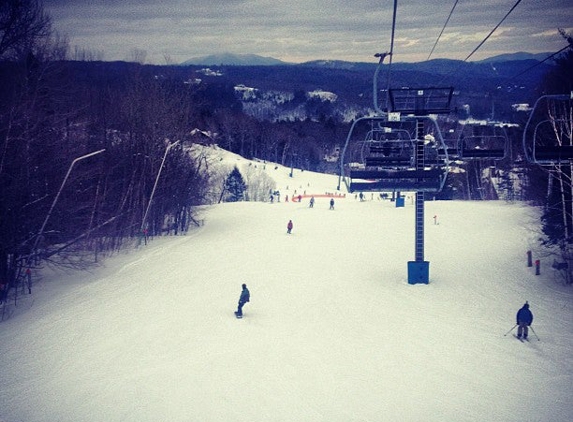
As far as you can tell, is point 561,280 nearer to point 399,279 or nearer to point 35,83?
point 399,279

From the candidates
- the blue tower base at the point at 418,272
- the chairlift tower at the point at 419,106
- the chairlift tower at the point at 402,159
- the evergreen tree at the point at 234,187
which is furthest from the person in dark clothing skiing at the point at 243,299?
the evergreen tree at the point at 234,187

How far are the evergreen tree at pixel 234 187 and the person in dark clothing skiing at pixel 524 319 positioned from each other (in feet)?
210

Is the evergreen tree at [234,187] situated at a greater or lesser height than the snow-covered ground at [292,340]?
greater

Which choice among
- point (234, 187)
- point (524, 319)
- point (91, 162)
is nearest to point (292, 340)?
point (524, 319)

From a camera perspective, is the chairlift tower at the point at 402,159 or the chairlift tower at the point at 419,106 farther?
the chairlift tower at the point at 419,106

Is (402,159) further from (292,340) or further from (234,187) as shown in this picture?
(234,187)

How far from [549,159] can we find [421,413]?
661 centimetres

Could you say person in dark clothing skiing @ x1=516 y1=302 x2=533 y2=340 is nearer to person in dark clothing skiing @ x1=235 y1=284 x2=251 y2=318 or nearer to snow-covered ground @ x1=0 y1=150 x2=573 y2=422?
snow-covered ground @ x1=0 y1=150 x2=573 y2=422

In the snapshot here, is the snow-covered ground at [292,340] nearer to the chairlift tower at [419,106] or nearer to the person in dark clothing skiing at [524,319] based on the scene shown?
the person in dark clothing skiing at [524,319]

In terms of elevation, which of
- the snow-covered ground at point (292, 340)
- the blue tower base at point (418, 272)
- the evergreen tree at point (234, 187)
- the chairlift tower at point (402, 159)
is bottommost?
the snow-covered ground at point (292, 340)

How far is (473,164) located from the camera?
252 ft

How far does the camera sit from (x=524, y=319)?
17.3 m

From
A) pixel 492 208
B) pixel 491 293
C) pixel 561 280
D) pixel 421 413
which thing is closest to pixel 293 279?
pixel 491 293

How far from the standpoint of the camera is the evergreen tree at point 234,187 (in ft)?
262
